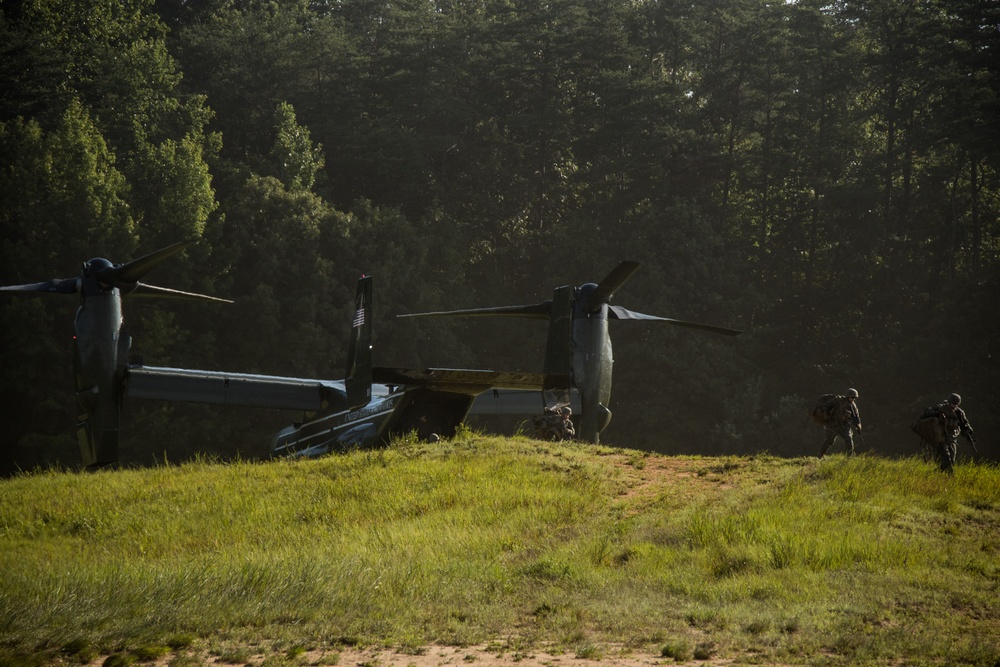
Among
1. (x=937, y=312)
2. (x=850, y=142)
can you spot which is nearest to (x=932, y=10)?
(x=850, y=142)

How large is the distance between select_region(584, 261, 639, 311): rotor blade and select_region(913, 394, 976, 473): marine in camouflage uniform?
7852 mm

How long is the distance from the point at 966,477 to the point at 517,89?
1747 inches

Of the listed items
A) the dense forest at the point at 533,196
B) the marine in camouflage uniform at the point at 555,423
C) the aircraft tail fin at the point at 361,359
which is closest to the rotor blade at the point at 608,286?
the marine in camouflage uniform at the point at 555,423

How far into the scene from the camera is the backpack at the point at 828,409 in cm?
2214

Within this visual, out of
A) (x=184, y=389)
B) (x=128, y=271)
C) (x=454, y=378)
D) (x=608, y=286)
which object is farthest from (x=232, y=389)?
(x=608, y=286)

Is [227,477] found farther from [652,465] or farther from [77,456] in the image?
[77,456]

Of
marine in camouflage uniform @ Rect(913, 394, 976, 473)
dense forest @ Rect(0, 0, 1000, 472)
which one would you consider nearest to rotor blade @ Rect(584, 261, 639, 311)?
marine in camouflage uniform @ Rect(913, 394, 976, 473)

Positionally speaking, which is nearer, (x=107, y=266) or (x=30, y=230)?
(x=107, y=266)

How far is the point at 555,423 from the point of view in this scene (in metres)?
25.8

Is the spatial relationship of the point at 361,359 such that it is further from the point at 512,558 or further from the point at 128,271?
the point at 512,558

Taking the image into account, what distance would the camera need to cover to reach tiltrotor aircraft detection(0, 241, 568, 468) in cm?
2639

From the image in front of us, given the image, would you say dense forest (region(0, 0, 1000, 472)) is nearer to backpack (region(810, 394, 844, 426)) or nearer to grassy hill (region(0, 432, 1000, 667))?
grassy hill (region(0, 432, 1000, 667))

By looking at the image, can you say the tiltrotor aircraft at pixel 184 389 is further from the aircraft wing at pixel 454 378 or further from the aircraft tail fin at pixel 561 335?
the aircraft wing at pixel 454 378

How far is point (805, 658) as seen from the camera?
10.5 metres
